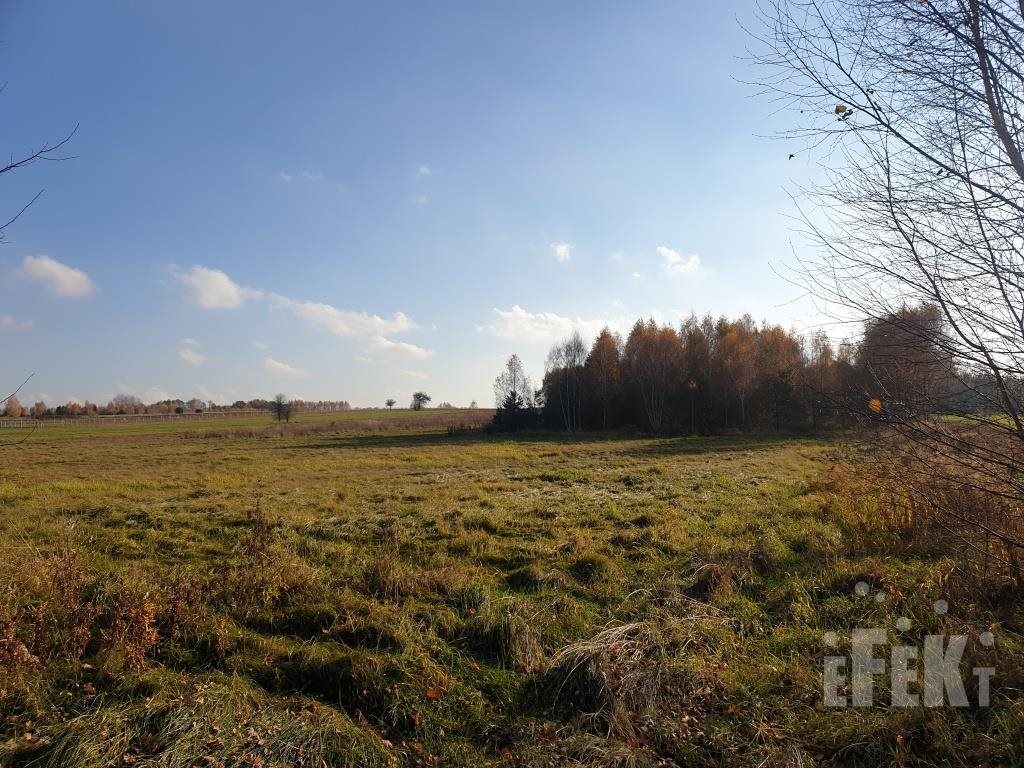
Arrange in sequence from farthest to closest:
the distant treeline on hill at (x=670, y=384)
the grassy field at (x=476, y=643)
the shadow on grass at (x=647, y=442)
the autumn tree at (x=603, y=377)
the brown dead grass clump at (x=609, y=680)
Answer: the autumn tree at (x=603, y=377)
the distant treeline on hill at (x=670, y=384)
the shadow on grass at (x=647, y=442)
the brown dead grass clump at (x=609, y=680)
the grassy field at (x=476, y=643)

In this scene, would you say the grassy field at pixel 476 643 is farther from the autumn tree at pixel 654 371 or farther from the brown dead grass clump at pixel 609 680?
the autumn tree at pixel 654 371

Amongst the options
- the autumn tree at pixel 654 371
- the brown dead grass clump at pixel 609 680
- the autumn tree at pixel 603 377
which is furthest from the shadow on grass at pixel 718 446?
the brown dead grass clump at pixel 609 680

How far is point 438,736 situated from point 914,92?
557cm

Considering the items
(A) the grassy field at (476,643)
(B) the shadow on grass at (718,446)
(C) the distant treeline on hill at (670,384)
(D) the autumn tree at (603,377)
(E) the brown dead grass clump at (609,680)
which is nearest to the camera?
(A) the grassy field at (476,643)

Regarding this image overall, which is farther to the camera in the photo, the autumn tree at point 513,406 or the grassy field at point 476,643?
the autumn tree at point 513,406

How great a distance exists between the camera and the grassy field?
144 inches

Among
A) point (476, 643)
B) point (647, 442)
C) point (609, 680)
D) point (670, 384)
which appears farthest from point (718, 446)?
point (609, 680)

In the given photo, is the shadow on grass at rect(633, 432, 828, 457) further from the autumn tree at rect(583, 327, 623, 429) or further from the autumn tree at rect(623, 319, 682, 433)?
the autumn tree at rect(583, 327, 623, 429)

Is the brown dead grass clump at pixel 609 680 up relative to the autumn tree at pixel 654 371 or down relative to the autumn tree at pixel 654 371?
down

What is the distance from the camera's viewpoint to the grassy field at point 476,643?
3.66 metres

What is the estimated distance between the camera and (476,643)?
5238mm

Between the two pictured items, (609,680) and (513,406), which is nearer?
(609,680)

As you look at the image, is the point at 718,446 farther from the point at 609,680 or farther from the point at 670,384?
the point at 609,680

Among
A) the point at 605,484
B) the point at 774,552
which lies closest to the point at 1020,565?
the point at 774,552
